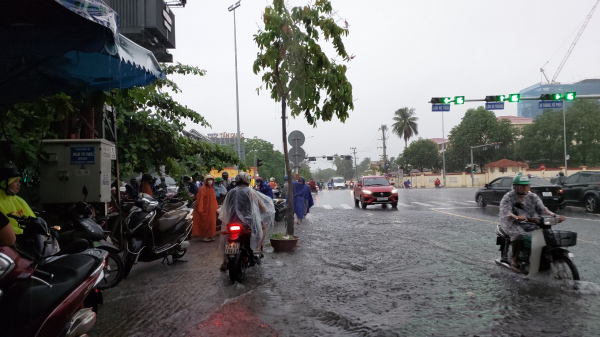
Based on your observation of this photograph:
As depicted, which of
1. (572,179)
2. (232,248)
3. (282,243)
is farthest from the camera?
(572,179)

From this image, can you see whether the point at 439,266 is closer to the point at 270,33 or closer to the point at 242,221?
the point at 242,221

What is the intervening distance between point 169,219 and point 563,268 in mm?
5623

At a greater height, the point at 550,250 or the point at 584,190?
the point at 584,190

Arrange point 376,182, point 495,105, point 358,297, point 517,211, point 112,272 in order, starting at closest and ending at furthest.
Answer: point 358,297
point 517,211
point 112,272
point 376,182
point 495,105

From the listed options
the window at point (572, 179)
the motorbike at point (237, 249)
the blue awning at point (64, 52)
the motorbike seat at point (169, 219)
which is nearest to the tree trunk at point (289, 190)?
the motorbike seat at point (169, 219)

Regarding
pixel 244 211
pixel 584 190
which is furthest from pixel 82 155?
pixel 584 190

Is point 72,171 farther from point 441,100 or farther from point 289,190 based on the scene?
point 441,100

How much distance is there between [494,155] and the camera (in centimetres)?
6806

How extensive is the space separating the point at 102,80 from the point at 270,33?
4.82 metres

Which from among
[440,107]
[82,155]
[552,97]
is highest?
Result: [552,97]

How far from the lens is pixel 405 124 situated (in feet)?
265

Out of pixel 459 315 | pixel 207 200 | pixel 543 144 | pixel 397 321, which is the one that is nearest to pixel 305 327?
pixel 397 321

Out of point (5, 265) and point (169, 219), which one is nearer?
point (5, 265)

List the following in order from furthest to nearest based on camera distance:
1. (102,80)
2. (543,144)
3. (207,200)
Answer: (543,144) → (207,200) → (102,80)
